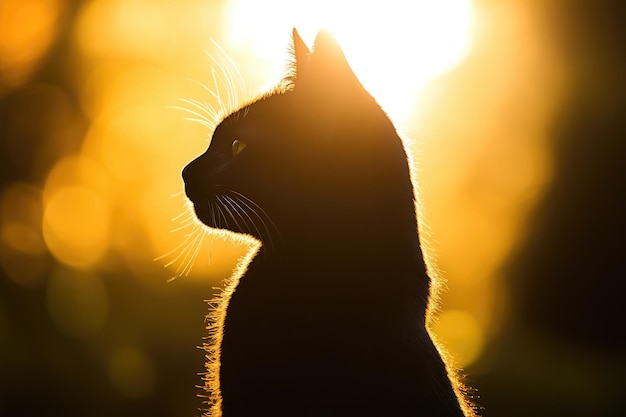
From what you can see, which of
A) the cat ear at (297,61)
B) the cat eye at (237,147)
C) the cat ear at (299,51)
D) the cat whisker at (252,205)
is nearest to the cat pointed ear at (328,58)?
the cat ear at (297,61)

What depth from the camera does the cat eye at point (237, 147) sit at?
3667 millimetres

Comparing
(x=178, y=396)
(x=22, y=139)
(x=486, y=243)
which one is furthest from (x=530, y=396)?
(x=22, y=139)

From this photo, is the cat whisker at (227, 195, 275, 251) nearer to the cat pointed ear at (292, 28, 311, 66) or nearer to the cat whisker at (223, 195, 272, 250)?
the cat whisker at (223, 195, 272, 250)

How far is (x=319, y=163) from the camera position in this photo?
334 cm

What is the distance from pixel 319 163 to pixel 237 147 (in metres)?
0.57

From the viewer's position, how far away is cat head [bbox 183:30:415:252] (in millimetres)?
3289

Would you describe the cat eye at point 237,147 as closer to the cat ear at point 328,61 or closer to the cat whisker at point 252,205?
the cat whisker at point 252,205

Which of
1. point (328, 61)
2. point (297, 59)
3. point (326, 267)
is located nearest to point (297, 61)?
point (297, 59)

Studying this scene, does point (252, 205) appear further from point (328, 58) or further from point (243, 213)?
point (328, 58)


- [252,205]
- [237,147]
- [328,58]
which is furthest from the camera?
[237,147]

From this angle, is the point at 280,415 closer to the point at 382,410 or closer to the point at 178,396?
the point at 382,410

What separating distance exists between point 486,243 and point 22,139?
14.9 meters

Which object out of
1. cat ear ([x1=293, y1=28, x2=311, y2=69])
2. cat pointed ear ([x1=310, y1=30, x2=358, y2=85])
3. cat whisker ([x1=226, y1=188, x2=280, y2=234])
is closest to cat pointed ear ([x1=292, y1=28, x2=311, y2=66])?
cat ear ([x1=293, y1=28, x2=311, y2=69])

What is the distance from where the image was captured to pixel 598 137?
15.0 meters
